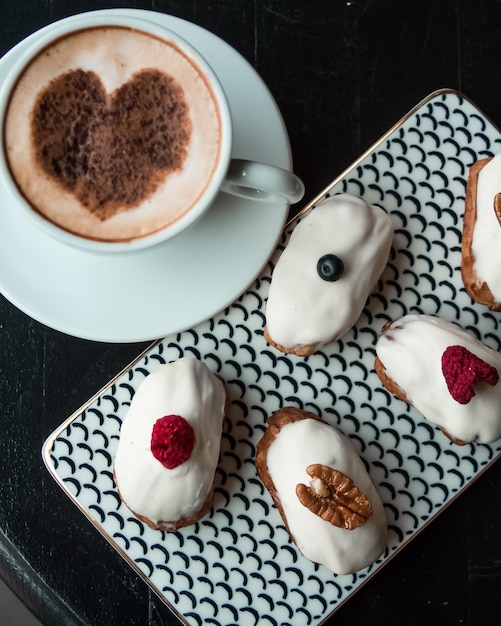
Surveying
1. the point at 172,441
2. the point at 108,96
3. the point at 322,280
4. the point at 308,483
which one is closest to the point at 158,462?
the point at 172,441

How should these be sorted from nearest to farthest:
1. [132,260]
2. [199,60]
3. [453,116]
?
[199,60] → [132,260] → [453,116]

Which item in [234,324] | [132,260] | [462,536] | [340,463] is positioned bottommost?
[462,536]

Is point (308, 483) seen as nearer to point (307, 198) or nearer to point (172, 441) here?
point (172, 441)

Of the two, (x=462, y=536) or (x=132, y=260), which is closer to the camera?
(x=132, y=260)

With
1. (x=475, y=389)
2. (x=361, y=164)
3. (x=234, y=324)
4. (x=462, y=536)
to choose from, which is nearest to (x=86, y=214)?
(x=234, y=324)

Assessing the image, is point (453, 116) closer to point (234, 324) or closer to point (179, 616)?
point (234, 324)

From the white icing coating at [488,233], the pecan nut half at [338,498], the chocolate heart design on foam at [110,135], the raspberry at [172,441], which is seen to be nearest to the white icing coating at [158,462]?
the raspberry at [172,441]

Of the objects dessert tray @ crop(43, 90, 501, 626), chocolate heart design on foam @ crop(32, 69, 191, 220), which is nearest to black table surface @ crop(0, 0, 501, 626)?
dessert tray @ crop(43, 90, 501, 626)
